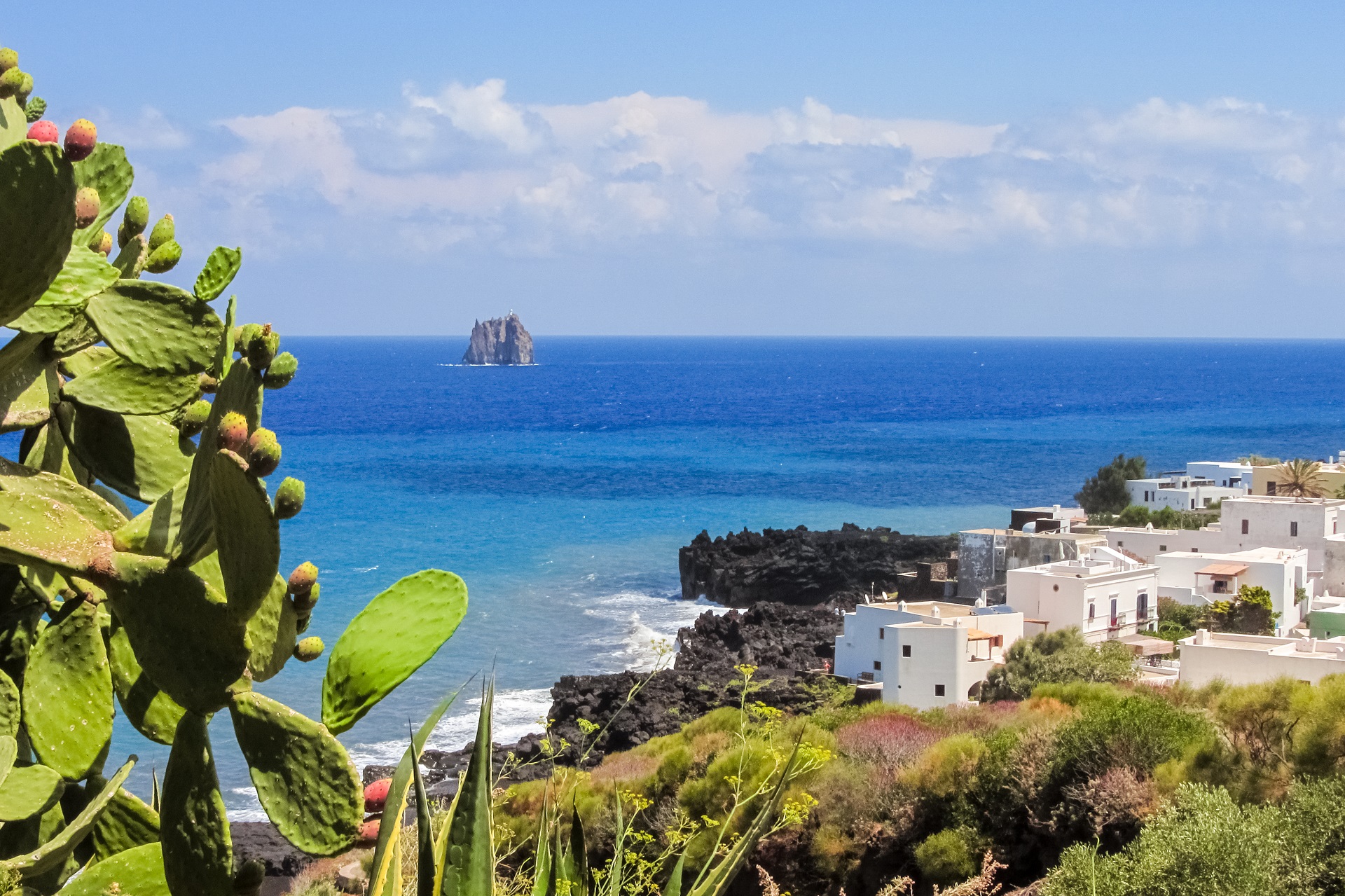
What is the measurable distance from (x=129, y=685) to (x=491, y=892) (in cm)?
96

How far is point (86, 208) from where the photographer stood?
2.29 meters

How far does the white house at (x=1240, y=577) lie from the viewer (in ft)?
76.7

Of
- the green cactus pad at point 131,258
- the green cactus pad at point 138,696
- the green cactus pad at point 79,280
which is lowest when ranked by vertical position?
the green cactus pad at point 138,696

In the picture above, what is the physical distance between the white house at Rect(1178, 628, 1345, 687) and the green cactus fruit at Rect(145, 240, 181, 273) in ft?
49.6

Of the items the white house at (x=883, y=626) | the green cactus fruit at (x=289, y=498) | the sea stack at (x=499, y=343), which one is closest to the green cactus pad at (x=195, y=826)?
the green cactus fruit at (x=289, y=498)

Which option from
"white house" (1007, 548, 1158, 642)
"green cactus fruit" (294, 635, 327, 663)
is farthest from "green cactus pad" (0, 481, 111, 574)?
"white house" (1007, 548, 1158, 642)

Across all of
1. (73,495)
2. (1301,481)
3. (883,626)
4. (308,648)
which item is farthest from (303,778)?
(1301,481)

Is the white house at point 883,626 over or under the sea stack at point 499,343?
under

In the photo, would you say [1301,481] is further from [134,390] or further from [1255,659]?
[134,390]

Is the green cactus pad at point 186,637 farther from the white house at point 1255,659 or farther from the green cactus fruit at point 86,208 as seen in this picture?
the white house at point 1255,659

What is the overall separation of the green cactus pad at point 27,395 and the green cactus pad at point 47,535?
57cm

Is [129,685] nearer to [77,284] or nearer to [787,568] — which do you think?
[77,284]

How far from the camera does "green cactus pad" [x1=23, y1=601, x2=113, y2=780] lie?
2.20 metres

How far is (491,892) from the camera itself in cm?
175
